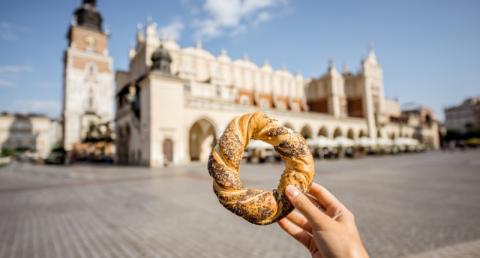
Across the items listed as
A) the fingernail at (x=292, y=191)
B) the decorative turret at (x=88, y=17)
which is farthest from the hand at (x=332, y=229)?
the decorative turret at (x=88, y=17)

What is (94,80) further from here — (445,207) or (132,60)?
(445,207)

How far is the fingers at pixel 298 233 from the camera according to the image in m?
1.80

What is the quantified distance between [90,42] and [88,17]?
7.38 m

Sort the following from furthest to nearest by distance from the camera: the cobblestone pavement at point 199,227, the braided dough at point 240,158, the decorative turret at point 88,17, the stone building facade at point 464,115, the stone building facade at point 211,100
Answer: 1. the stone building facade at point 464,115
2. the decorative turret at point 88,17
3. the stone building facade at point 211,100
4. the cobblestone pavement at point 199,227
5. the braided dough at point 240,158

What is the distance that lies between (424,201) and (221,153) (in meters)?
6.57

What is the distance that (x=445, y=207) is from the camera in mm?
5621

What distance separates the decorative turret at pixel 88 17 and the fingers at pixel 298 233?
2637 inches

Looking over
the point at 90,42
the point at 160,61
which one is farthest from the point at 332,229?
the point at 90,42

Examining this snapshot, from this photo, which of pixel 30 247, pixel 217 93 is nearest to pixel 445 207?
pixel 30 247

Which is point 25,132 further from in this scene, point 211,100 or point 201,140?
point 211,100

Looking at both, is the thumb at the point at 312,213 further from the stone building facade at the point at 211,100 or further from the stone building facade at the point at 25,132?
the stone building facade at the point at 25,132

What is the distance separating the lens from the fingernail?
58.3 inches

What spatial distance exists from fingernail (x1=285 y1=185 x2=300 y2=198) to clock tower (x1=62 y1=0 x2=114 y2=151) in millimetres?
50557

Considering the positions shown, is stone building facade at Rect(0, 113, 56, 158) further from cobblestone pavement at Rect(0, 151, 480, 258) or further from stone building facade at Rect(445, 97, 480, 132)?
stone building facade at Rect(445, 97, 480, 132)
